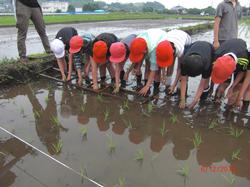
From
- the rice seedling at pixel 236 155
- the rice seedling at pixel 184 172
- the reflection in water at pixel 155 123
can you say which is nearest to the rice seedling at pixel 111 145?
the reflection in water at pixel 155 123

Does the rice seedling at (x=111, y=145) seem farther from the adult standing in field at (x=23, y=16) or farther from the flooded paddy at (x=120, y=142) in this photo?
the adult standing in field at (x=23, y=16)

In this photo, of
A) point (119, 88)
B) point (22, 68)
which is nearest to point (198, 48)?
point (119, 88)

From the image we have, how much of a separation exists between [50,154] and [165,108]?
1961 millimetres

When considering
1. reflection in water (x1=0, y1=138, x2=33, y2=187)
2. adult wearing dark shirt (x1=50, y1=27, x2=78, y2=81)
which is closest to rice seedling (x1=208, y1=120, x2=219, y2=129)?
reflection in water (x1=0, y1=138, x2=33, y2=187)

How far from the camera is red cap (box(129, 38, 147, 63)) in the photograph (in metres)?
4.40

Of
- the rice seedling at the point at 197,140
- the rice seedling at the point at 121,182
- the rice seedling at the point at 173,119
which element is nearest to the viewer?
the rice seedling at the point at 121,182

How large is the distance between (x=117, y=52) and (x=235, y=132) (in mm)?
2100

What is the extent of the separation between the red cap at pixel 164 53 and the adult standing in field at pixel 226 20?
1076 mm

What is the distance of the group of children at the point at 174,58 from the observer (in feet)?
12.4

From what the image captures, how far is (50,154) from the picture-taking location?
315 centimetres

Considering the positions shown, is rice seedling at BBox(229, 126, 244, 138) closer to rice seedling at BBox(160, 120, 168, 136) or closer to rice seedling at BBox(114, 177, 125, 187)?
rice seedling at BBox(160, 120, 168, 136)

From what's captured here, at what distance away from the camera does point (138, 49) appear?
441 centimetres

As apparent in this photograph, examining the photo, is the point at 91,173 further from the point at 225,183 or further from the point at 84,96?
the point at 84,96
